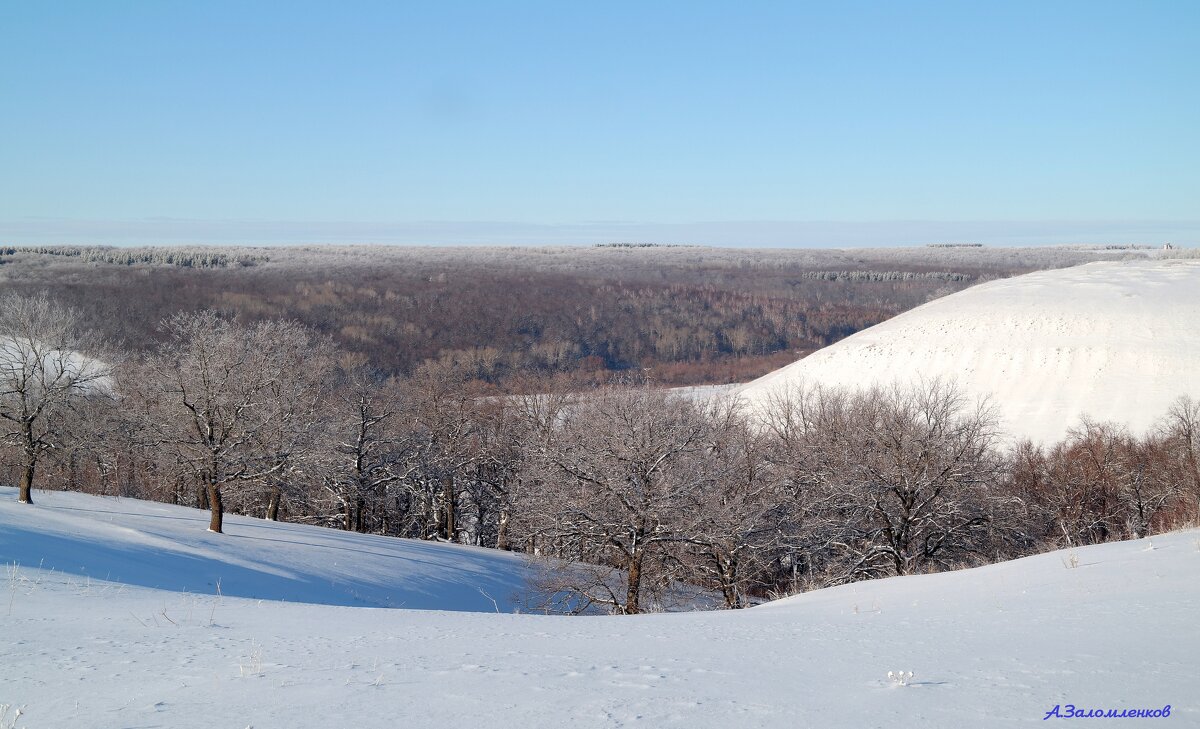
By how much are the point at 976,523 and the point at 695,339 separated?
11194cm

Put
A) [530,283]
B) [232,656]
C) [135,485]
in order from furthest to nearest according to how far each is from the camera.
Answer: [530,283], [135,485], [232,656]

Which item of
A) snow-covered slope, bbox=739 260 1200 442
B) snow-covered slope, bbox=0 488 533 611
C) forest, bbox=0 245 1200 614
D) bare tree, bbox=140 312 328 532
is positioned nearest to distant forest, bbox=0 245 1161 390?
forest, bbox=0 245 1200 614

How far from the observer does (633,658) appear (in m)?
6.82

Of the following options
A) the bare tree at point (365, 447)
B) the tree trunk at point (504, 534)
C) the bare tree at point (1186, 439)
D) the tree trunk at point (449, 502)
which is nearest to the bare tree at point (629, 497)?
the bare tree at point (1186, 439)

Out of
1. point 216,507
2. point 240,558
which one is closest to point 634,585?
→ point 240,558

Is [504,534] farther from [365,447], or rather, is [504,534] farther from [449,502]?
[365,447]

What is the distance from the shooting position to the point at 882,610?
9805 millimetres

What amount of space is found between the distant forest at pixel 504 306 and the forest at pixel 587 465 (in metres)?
30.7

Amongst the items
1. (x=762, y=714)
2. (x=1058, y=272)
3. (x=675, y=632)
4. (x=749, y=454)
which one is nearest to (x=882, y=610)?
(x=675, y=632)

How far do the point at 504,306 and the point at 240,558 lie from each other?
120 metres

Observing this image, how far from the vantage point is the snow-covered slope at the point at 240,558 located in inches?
660

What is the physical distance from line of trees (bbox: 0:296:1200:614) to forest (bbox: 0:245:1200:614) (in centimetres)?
11

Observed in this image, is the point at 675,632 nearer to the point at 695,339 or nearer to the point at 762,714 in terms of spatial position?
the point at 762,714

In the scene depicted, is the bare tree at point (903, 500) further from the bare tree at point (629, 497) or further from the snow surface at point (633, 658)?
the snow surface at point (633, 658)
